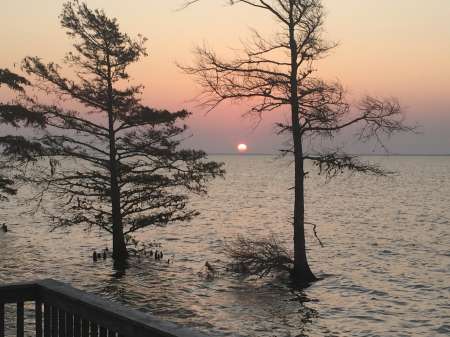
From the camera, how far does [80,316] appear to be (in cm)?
450

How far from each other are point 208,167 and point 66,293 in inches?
1017

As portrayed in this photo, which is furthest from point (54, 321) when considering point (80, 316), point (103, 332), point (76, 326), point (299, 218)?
point (299, 218)

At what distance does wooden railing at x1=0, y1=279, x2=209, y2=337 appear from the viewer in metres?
3.81

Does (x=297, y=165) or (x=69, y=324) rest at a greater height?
(x=297, y=165)

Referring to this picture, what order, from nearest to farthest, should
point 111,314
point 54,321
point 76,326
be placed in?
1. point 111,314
2. point 76,326
3. point 54,321

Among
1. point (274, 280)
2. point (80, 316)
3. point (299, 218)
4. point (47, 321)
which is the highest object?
point (80, 316)

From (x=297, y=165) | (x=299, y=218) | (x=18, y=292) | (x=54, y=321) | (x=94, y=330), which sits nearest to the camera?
(x=94, y=330)

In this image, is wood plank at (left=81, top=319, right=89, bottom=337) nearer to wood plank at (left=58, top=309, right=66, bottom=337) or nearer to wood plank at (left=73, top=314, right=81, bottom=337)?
wood plank at (left=73, top=314, right=81, bottom=337)

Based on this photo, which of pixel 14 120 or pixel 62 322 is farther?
pixel 14 120

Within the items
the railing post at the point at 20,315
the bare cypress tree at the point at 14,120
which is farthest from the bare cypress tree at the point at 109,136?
the railing post at the point at 20,315

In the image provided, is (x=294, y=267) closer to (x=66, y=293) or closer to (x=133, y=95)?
(x=133, y=95)

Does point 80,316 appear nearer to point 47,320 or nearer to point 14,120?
point 47,320

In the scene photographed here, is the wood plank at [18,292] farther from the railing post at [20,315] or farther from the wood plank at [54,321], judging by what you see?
the wood plank at [54,321]

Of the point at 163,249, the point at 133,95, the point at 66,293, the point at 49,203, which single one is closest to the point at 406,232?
the point at 163,249
